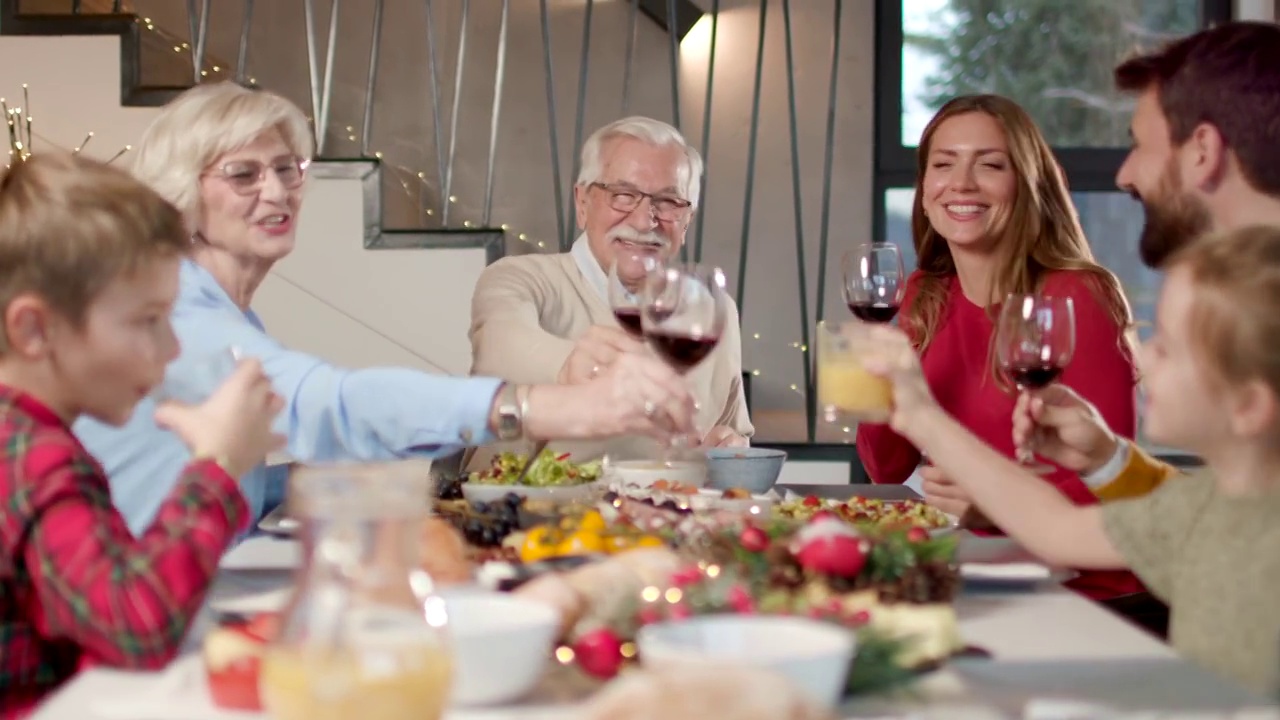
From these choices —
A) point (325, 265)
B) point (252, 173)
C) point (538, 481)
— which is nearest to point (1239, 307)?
point (538, 481)

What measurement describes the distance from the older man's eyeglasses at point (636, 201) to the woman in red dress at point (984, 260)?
1.91ft

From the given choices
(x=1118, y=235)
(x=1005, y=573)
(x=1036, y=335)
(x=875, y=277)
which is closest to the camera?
(x=1005, y=573)

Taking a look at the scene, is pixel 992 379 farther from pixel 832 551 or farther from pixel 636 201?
pixel 832 551

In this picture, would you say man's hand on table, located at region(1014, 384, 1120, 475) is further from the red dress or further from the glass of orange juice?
the red dress

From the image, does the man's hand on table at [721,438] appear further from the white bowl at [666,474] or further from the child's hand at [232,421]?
the child's hand at [232,421]

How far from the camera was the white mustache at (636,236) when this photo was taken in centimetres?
329

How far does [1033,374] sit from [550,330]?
1.51 meters

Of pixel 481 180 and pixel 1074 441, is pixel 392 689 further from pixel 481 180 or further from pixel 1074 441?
pixel 481 180

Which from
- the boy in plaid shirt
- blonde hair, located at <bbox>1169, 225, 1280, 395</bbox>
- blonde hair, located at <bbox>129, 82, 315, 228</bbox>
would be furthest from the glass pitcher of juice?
blonde hair, located at <bbox>129, 82, 315, 228</bbox>

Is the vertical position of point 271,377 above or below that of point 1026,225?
below

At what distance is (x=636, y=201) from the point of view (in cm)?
332

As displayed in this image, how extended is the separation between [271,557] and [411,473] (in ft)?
2.86

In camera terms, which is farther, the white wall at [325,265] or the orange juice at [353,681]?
the white wall at [325,265]

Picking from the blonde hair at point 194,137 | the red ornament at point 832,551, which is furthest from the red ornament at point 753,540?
the blonde hair at point 194,137
